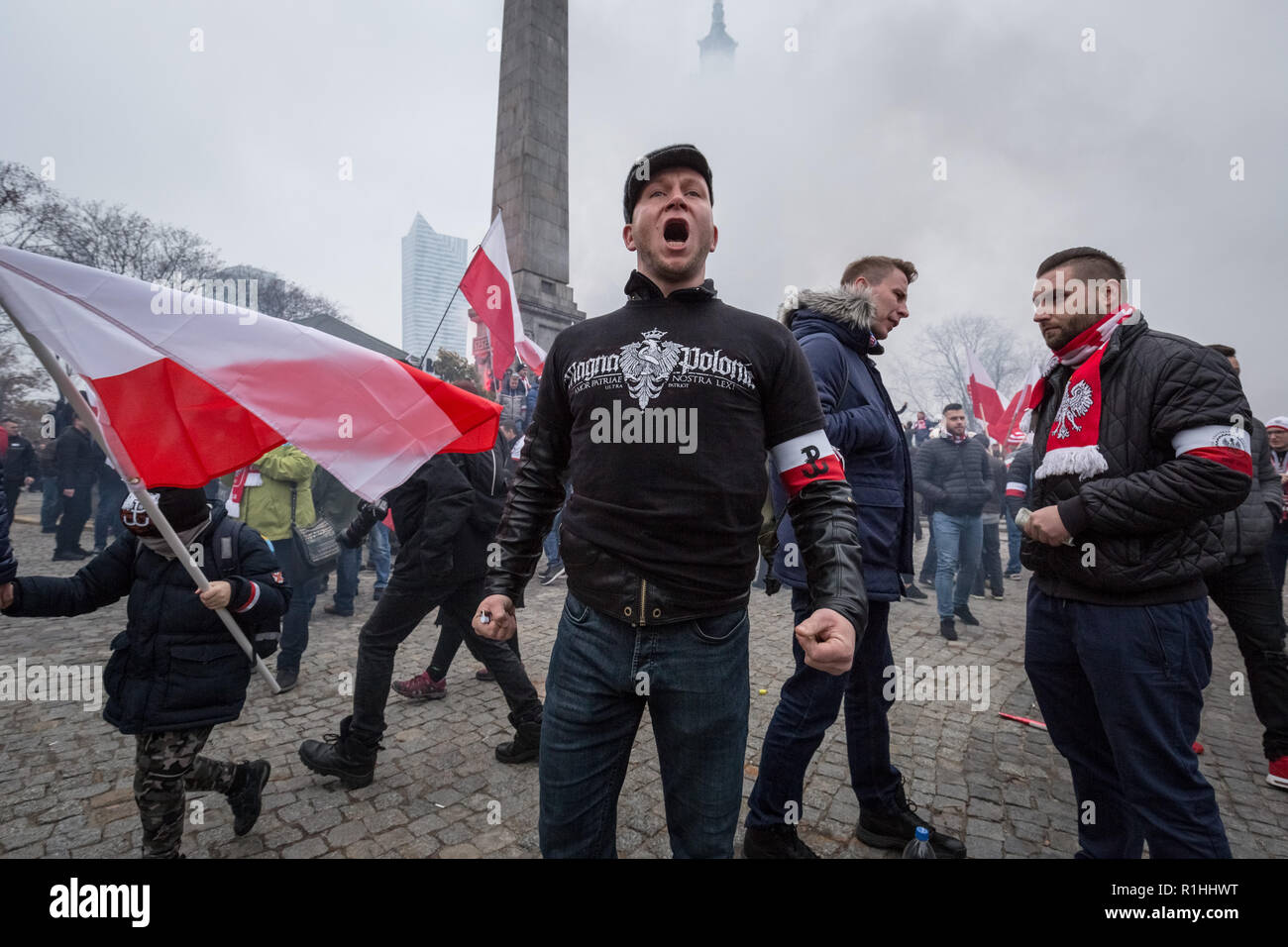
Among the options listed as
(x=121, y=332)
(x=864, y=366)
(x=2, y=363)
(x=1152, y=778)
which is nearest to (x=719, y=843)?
(x=1152, y=778)

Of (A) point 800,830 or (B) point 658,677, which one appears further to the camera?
(A) point 800,830

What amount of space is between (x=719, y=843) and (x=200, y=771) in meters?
2.45

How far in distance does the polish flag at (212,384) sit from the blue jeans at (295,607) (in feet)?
6.51

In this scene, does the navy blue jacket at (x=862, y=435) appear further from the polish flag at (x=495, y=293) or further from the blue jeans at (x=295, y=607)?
the polish flag at (x=495, y=293)

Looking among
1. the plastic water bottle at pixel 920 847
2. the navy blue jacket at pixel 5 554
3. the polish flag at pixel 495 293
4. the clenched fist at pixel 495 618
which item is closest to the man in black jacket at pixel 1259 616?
the plastic water bottle at pixel 920 847

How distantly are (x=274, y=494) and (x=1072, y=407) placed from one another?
6.13m

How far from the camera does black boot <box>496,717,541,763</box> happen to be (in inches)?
146

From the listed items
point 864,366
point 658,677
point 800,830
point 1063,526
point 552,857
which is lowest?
point 800,830

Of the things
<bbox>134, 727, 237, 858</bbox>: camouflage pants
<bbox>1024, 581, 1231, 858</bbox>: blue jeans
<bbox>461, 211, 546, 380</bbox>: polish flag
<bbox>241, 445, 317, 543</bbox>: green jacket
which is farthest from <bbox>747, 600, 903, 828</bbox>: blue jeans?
<bbox>461, 211, 546, 380</bbox>: polish flag

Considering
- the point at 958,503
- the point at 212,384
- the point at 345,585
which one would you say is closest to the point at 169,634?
the point at 212,384

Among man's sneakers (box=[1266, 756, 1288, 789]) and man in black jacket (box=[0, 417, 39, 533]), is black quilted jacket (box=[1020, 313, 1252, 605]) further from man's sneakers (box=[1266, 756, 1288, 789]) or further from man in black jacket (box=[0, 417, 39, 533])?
man in black jacket (box=[0, 417, 39, 533])
